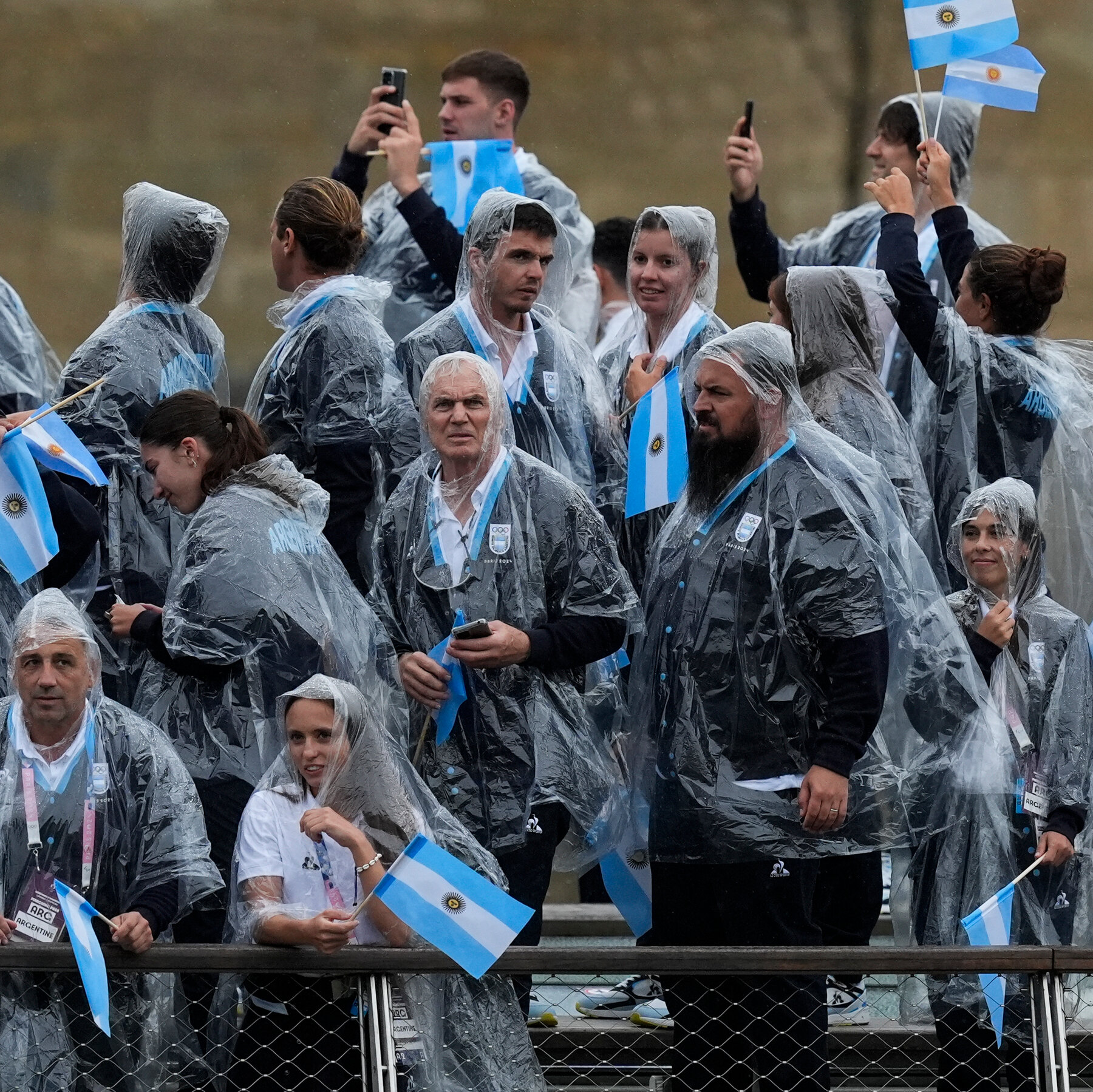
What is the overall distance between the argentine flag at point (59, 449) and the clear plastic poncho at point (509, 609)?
666 millimetres

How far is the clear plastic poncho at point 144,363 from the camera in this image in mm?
4688

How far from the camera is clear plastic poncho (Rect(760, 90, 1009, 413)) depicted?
A: 5.43 m

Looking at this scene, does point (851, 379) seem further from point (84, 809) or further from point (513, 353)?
point (84, 809)

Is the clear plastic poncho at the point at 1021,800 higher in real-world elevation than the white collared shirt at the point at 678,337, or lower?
lower

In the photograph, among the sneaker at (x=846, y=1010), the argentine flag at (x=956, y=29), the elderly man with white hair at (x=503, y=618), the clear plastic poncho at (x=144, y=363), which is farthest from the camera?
the argentine flag at (x=956, y=29)

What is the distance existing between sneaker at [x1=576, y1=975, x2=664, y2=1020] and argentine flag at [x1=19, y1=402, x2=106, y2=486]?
1.73 metres

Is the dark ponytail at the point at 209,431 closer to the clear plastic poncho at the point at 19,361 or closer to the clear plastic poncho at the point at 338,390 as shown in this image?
the clear plastic poncho at the point at 338,390

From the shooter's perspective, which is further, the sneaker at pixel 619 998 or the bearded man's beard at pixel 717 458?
the sneaker at pixel 619 998

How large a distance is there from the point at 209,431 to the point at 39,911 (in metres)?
1.13

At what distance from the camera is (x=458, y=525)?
4.24 m

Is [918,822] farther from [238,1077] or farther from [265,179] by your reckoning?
[265,179]

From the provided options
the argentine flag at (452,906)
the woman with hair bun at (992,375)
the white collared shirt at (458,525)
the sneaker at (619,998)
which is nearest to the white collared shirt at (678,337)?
the woman with hair bun at (992,375)

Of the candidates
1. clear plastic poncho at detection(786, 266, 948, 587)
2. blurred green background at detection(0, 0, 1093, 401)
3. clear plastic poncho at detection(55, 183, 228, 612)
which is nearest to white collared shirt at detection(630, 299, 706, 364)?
clear plastic poncho at detection(786, 266, 948, 587)

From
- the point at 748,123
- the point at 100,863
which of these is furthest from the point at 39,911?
the point at 748,123
